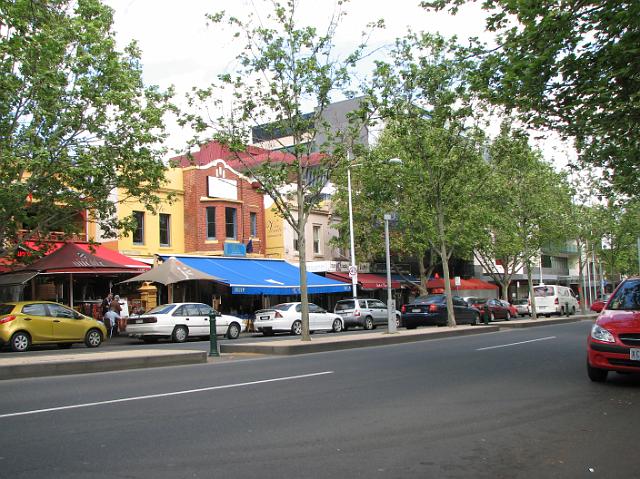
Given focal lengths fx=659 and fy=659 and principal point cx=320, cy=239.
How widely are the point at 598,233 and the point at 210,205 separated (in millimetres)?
25242

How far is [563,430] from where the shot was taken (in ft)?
22.2

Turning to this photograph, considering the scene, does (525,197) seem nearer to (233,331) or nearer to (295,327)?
(295,327)

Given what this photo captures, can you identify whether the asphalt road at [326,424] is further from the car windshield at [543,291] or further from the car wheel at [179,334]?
the car windshield at [543,291]

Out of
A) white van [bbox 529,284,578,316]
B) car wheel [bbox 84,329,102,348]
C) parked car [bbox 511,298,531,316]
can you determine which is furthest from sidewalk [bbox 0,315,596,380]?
parked car [bbox 511,298,531,316]

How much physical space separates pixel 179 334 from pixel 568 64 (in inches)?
683

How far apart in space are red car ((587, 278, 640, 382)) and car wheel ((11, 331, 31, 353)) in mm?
15961

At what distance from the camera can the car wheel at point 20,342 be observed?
63.0 ft

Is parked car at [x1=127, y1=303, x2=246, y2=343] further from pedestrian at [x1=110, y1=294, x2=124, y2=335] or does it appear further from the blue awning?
the blue awning

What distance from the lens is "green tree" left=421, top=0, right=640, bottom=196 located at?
34.2 feet

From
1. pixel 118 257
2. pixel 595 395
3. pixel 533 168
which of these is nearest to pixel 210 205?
pixel 118 257

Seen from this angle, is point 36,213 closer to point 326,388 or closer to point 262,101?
point 262,101

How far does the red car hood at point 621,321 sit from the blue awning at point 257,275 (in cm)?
2139

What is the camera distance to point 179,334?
24.2 metres

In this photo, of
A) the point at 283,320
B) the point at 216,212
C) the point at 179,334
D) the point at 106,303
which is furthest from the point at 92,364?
the point at 216,212
